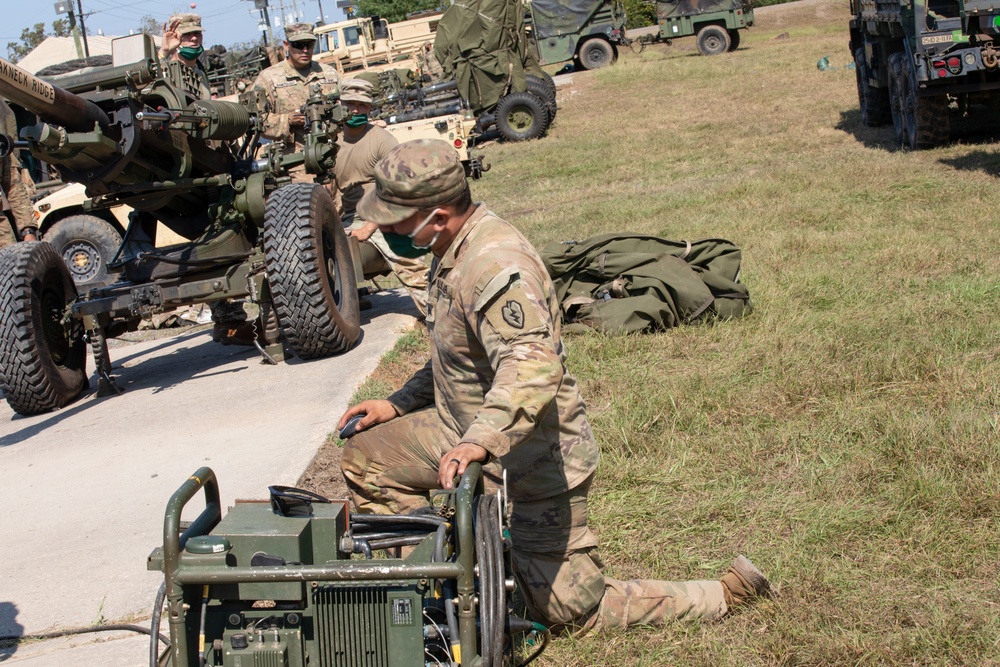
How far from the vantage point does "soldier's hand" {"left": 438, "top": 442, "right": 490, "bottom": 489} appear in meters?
2.57

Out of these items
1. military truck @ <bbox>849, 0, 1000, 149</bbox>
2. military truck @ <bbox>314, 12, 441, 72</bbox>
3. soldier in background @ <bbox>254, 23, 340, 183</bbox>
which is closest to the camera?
soldier in background @ <bbox>254, 23, 340, 183</bbox>

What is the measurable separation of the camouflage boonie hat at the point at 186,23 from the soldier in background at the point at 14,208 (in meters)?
3.11

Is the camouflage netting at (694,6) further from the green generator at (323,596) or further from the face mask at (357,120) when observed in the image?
the green generator at (323,596)

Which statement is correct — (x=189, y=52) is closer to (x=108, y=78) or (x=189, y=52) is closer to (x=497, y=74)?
(x=108, y=78)

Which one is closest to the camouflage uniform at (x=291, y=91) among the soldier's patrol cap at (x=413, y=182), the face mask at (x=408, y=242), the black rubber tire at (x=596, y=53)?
the face mask at (x=408, y=242)

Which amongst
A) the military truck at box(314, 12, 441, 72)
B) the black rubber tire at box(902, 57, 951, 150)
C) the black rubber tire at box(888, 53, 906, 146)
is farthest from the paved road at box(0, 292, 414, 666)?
the military truck at box(314, 12, 441, 72)

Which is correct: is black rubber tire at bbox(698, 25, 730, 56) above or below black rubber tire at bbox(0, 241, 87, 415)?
above

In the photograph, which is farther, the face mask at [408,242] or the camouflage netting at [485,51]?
the camouflage netting at [485,51]

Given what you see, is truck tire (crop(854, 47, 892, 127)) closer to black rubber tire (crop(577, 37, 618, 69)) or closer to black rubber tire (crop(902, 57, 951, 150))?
black rubber tire (crop(902, 57, 951, 150))

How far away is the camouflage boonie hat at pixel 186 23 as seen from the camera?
8320mm

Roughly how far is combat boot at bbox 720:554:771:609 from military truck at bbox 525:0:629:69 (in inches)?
1021

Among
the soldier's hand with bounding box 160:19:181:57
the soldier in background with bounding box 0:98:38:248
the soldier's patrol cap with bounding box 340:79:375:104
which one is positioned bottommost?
the soldier in background with bounding box 0:98:38:248

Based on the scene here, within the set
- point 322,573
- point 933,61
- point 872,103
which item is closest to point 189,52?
point 322,573

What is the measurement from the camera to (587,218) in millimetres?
11148
